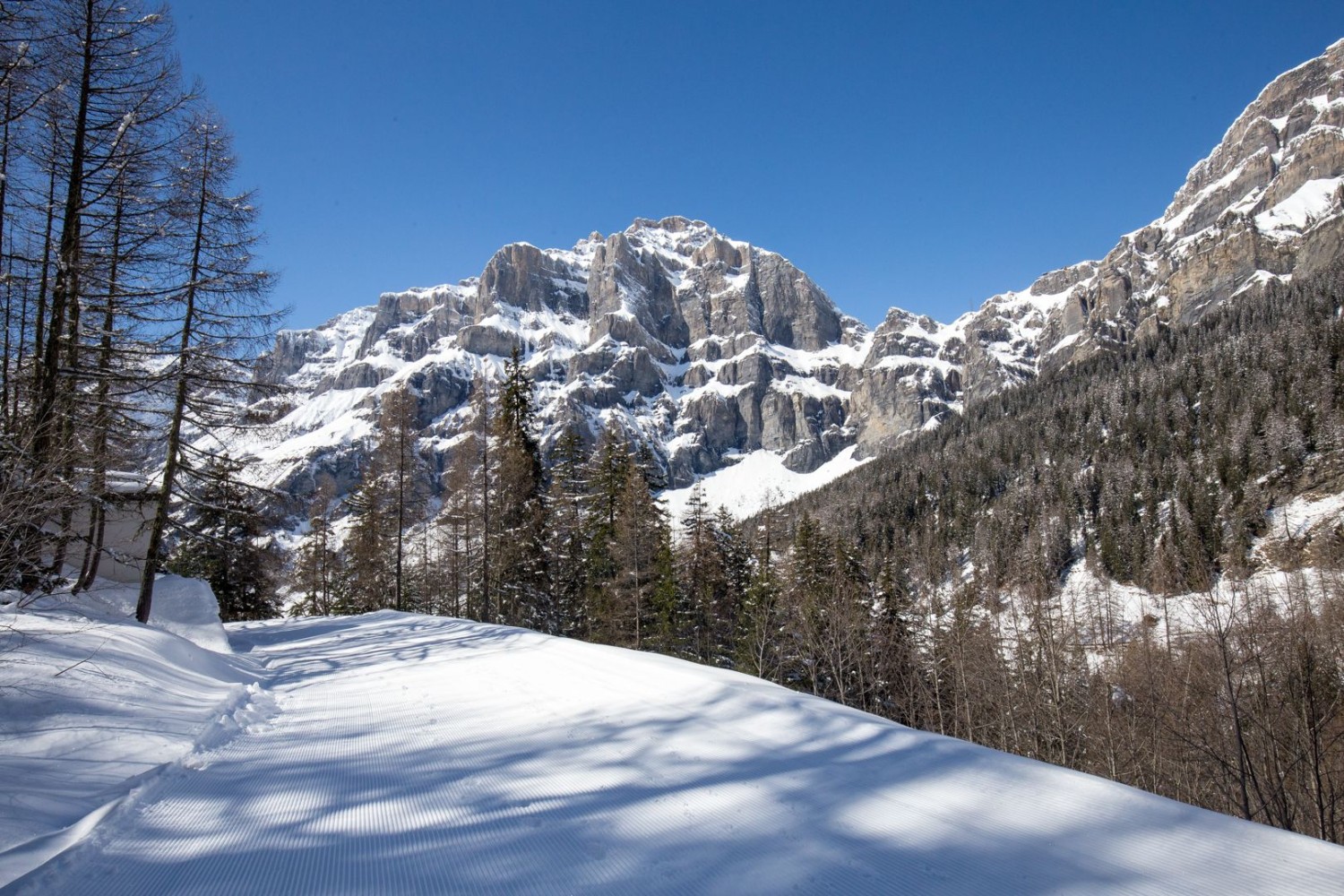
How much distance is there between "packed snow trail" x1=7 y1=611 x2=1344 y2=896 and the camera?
266cm

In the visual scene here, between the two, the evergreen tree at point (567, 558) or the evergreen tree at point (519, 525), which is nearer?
the evergreen tree at point (519, 525)

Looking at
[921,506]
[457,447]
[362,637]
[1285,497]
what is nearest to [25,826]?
[362,637]

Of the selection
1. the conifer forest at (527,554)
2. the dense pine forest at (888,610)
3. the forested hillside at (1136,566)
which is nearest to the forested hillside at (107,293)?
the conifer forest at (527,554)

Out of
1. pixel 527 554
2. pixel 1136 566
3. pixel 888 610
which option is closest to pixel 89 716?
pixel 527 554

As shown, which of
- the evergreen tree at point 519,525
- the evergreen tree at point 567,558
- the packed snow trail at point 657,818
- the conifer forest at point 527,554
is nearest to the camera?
the packed snow trail at point 657,818

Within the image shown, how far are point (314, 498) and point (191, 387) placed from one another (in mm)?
13707

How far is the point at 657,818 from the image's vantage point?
328 centimetres

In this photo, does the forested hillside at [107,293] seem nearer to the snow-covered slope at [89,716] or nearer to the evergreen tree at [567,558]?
the snow-covered slope at [89,716]

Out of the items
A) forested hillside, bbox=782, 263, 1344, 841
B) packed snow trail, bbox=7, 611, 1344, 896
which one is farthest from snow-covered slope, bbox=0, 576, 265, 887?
forested hillside, bbox=782, 263, 1344, 841

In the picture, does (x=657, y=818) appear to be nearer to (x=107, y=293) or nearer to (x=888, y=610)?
(x=107, y=293)

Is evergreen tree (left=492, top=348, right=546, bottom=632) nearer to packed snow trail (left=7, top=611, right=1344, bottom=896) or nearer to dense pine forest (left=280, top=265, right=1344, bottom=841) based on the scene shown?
dense pine forest (left=280, top=265, right=1344, bottom=841)

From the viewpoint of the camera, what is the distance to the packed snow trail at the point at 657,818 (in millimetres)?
2660

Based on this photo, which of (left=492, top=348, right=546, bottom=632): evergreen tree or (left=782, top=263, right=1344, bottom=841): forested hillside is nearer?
(left=782, top=263, right=1344, bottom=841): forested hillside

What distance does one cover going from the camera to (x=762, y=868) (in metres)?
2.77
